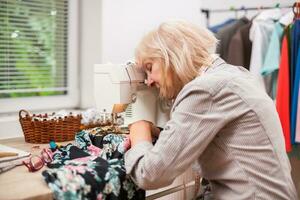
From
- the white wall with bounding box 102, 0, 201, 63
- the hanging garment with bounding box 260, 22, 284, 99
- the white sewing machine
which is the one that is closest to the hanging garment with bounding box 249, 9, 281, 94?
the hanging garment with bounding box 260, 22, 284, 99

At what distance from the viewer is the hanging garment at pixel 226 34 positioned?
2352 mm

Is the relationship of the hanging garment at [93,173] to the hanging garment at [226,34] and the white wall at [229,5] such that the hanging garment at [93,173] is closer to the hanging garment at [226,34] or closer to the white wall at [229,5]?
the hanging garment at [226,34]

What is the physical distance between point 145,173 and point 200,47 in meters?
0.43

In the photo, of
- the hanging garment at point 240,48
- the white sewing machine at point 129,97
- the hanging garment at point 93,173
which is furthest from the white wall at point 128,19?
the hanging garment at point 93,173

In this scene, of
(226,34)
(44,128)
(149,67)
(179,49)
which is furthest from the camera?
(226,34)

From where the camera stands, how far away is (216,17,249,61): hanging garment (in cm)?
235

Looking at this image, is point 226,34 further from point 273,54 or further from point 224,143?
point 224,143

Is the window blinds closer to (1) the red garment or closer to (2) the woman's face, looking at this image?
(2) the woman's face

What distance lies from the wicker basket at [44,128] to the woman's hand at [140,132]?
48 cm

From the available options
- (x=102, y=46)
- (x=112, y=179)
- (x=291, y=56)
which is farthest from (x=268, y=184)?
(x=102, y=46)

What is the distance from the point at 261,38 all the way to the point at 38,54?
134cm

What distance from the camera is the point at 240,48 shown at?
7.48ft

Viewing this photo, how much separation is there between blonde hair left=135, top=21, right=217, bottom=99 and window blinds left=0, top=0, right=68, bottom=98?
45.6 inches

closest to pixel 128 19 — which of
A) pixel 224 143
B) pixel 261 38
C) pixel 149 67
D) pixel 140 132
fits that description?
pixel 261 38
